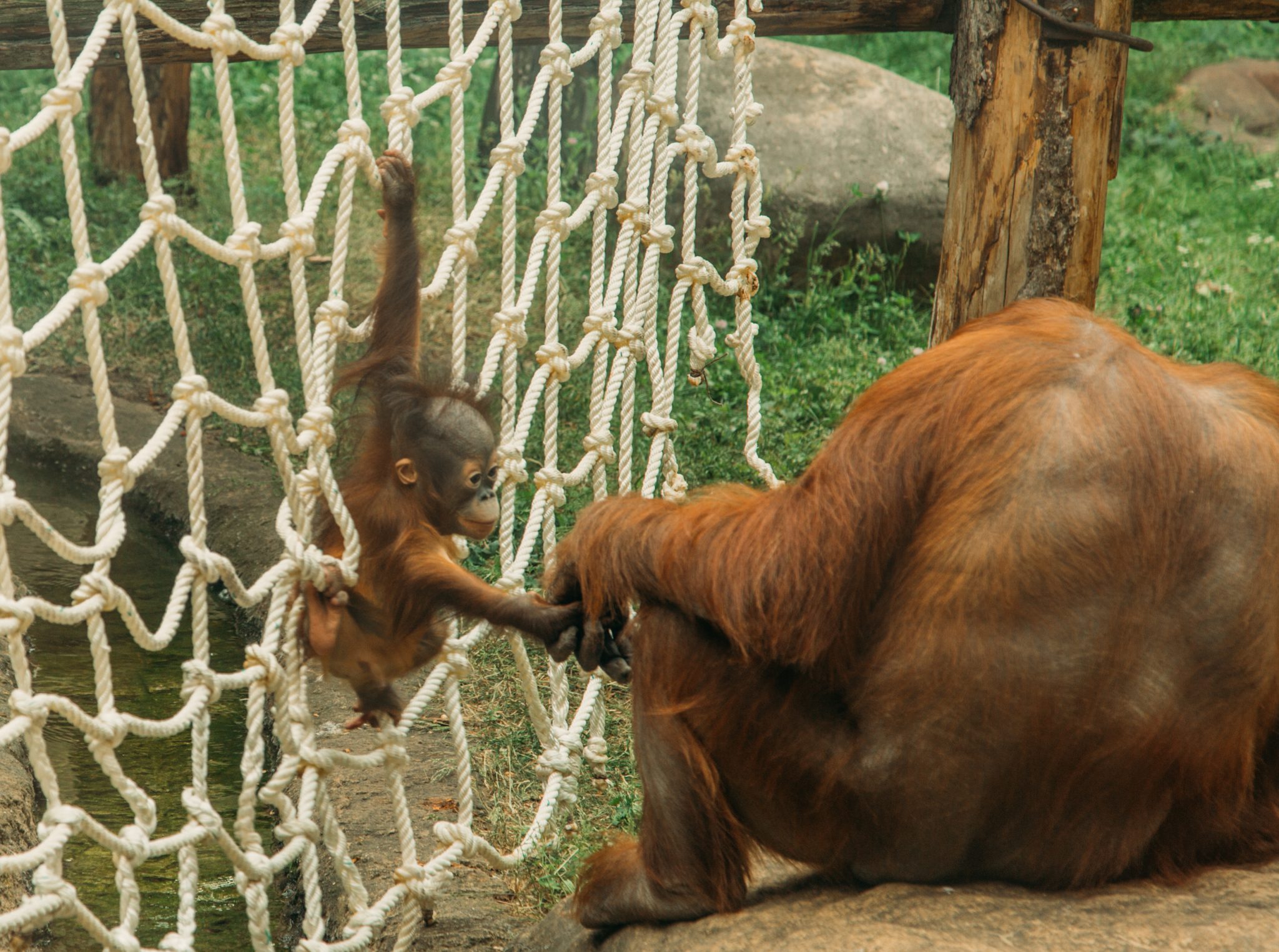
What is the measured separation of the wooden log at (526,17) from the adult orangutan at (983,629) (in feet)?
4.52

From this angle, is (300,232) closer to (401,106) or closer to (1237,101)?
(401,106)

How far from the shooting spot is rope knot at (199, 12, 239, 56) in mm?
2049

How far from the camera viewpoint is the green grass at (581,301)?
3.42 metres

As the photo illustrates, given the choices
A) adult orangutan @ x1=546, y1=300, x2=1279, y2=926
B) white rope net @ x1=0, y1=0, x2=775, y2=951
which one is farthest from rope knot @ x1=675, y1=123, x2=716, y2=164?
adult orangutan @ x1=546, y1=300, x2=1279, y2=926

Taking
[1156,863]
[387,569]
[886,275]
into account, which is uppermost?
[387,569]

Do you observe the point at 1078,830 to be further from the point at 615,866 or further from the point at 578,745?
the point at 578,745

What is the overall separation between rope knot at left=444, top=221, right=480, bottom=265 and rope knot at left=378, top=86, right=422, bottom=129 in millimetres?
210

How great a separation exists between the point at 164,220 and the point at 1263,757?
189cm

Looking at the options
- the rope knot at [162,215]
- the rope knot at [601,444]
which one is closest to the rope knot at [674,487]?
the rope knot at [601,444]

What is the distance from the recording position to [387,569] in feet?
7.93

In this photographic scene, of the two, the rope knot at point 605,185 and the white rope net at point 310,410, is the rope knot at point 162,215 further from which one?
the rope knot at point 605,185

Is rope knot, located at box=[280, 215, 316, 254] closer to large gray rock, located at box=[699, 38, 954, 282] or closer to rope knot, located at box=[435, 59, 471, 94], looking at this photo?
rope knot, located at box=[435, 59, 471, 94]

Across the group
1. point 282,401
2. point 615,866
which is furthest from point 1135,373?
point 282,401

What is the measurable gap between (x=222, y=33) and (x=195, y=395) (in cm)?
55
